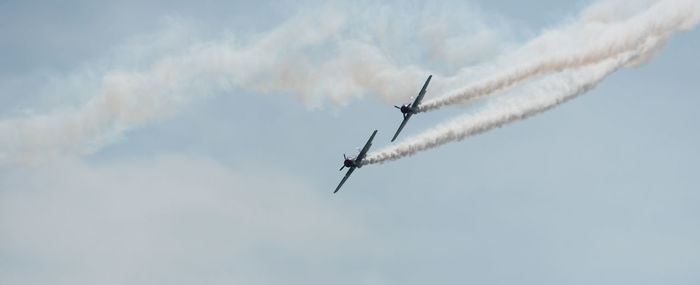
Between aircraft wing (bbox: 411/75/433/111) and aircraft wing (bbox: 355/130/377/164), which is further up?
aircraft wing (bbox: 411/75/433/111)

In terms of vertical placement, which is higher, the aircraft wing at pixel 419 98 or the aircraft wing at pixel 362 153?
the aircraft wing at pixel 419 98

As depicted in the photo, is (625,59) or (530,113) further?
(530,113)

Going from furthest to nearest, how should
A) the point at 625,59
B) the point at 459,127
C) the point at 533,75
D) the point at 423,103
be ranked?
the point at 423,103 → the point at 459,127 → the point at 533,75 → the point at 625,59

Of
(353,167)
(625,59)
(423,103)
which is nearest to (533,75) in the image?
(625,59)

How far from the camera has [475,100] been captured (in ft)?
302

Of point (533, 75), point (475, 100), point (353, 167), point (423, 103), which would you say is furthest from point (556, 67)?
point (353, 167)

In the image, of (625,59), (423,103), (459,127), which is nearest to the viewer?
(625,59)

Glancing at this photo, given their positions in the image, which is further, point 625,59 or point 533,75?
point 533,75

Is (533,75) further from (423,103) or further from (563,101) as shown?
(423,103)

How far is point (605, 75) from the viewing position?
82.1m

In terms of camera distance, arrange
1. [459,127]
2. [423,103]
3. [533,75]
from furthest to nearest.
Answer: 1. [423,103]
2. [459,127]
3. [533,75]

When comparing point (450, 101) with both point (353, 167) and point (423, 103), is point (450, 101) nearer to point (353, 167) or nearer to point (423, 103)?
point (423, 103)

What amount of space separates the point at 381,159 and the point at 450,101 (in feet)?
29.2

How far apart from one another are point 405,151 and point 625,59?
74.9 feet
